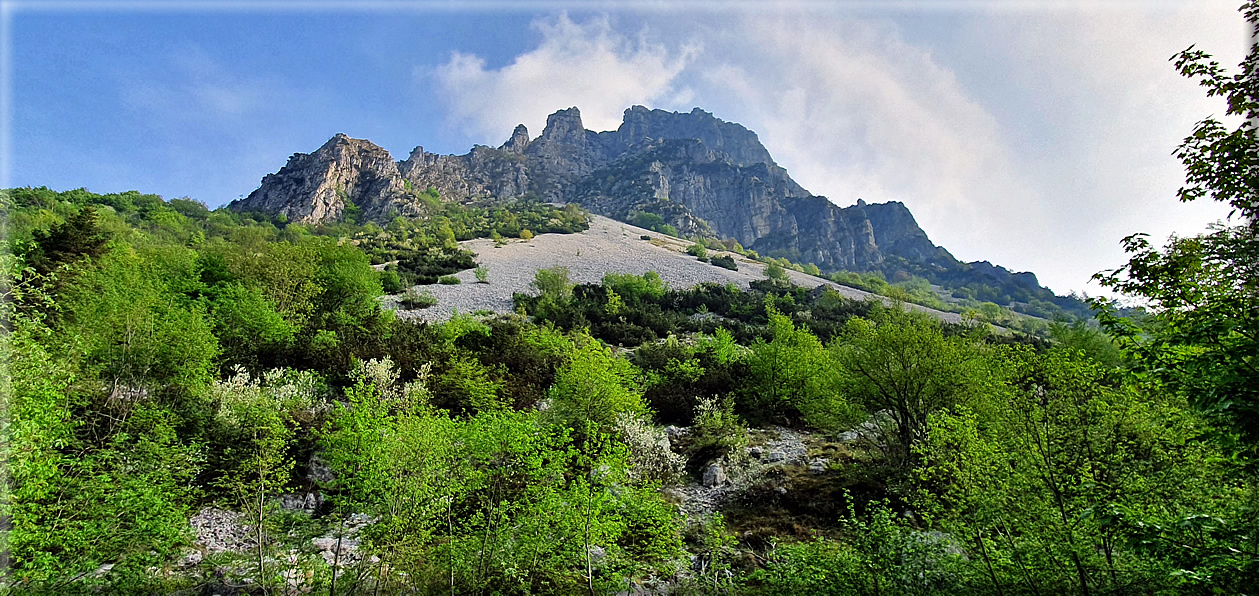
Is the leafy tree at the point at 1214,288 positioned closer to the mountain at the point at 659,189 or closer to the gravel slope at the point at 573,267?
the gravel slope at the point at 573,267

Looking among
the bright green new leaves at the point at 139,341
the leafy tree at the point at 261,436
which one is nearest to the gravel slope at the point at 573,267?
the leafy tree at the point at 261,436

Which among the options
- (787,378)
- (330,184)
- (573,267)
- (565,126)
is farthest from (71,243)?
(565,126)

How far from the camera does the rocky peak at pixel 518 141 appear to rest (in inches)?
5788

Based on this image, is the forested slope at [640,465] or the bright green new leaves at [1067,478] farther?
the bright green new leaves at [1067,478]

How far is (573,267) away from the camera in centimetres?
4700

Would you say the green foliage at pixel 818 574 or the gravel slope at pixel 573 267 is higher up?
the gravel slope at pixel 573 267

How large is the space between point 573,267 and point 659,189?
89013 mm

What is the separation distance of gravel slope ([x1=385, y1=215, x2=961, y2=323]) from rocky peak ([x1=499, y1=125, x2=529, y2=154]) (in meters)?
89.7

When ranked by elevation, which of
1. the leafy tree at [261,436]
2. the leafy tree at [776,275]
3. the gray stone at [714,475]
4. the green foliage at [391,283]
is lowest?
the gray stone at [714,475]

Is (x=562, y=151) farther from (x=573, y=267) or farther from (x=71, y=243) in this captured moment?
(x=71, y=243)

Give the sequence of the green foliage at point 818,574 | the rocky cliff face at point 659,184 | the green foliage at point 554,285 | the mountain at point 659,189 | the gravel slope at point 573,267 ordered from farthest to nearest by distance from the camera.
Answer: the rocky cliff face at point 659,184 → the mountain at point 659,189 → the green foliage at point 554,285 → the gravel slope at point 573,267 → the green foliage at point 818,574

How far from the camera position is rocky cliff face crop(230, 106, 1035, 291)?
92438 millimetres

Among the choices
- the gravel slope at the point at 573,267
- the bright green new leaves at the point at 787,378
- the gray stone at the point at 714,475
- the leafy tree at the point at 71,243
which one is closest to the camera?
the gray stone at the point at 714,475

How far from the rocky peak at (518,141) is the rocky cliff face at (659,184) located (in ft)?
1.18
